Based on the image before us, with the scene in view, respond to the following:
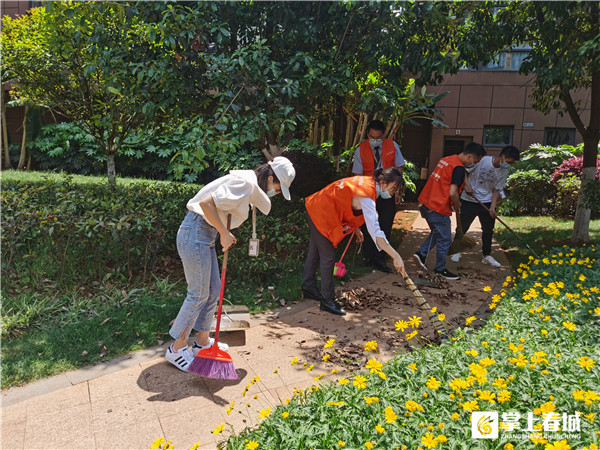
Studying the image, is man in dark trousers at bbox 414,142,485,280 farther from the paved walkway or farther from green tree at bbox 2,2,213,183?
green tree at bbox 2,2,213,183

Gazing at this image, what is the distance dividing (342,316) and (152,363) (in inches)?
77.3

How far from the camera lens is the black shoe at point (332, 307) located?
4.77 m

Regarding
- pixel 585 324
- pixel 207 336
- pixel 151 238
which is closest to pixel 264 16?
pixel 151 238

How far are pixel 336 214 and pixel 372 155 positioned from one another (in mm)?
2035

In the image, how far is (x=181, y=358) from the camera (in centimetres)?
357

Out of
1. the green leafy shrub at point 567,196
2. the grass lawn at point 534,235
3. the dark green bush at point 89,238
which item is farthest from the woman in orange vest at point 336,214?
the green leafy shrub at point 567,196

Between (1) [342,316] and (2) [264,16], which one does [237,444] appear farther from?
(2) [264,16]

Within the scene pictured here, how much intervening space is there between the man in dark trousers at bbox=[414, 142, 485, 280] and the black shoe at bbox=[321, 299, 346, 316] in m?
1.97

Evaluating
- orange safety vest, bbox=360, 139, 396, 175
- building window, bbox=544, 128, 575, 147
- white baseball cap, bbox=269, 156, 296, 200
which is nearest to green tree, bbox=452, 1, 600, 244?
orange safety vest, bbox=360, 139, 396, 175

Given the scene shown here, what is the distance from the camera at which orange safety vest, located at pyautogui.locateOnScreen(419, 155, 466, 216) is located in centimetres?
593

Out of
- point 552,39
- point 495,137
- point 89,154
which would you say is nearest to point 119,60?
point 552,39

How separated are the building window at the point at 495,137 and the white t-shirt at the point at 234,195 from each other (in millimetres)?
13363

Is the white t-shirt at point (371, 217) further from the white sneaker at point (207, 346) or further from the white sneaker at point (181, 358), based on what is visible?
the white sneaker at point (181, 358)

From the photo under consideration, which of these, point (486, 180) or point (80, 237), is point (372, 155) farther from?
point (80, 237)
